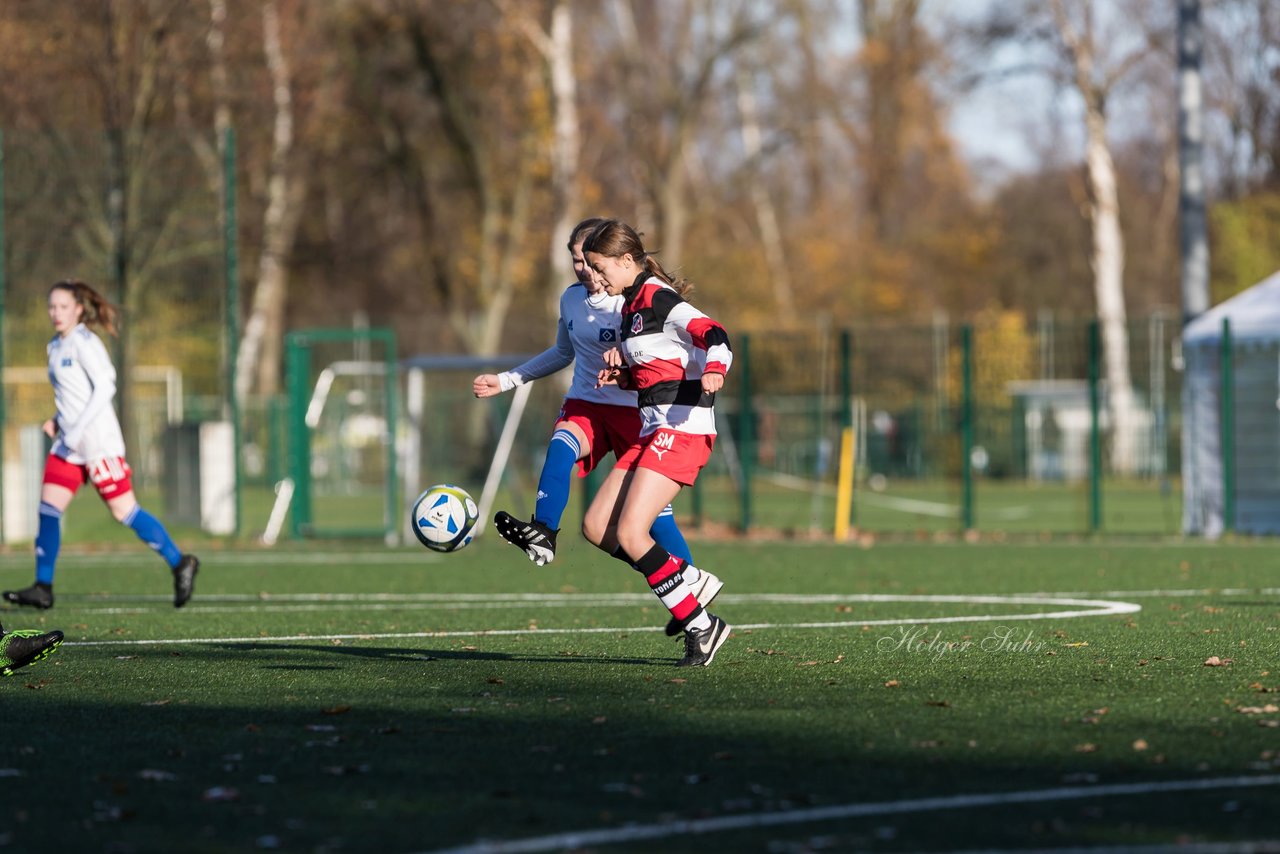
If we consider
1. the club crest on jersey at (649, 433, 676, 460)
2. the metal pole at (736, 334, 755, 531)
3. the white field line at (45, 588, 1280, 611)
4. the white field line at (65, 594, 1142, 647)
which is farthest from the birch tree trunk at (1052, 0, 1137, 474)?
the club crest on jersey at (649, 433, 676, 460)

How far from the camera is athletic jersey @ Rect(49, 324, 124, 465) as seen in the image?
11.9 metres

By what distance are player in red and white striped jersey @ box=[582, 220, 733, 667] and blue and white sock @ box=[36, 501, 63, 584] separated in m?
5.06

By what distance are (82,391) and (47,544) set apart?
40.6 inches

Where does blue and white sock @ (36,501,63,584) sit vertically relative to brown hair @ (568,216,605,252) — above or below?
below

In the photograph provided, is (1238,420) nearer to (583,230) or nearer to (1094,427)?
(1094,427)

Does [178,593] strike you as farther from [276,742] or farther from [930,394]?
[930,394]

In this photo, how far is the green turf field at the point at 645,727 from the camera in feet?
16.7

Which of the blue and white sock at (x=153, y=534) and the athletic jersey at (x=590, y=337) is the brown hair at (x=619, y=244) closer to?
the athletic jersey at (x=590, y=337)

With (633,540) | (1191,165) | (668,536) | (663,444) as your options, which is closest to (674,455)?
(663,444)

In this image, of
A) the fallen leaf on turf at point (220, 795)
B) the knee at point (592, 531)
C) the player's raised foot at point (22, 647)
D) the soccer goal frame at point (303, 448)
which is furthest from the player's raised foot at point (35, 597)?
the soccer goal frame at point (303, 448)

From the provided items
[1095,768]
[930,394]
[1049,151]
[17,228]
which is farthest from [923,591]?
[1049,151]

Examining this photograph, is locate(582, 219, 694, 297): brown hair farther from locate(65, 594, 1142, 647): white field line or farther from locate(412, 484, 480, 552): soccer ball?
locate(65, 594, 1142, 647): white field line

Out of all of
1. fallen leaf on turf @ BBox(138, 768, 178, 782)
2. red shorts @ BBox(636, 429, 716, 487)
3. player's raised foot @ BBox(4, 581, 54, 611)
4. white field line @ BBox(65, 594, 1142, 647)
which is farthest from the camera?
player's raised foot @ BBox(4, 581, 54, 611)

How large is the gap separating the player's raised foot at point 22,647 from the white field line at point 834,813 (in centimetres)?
416
